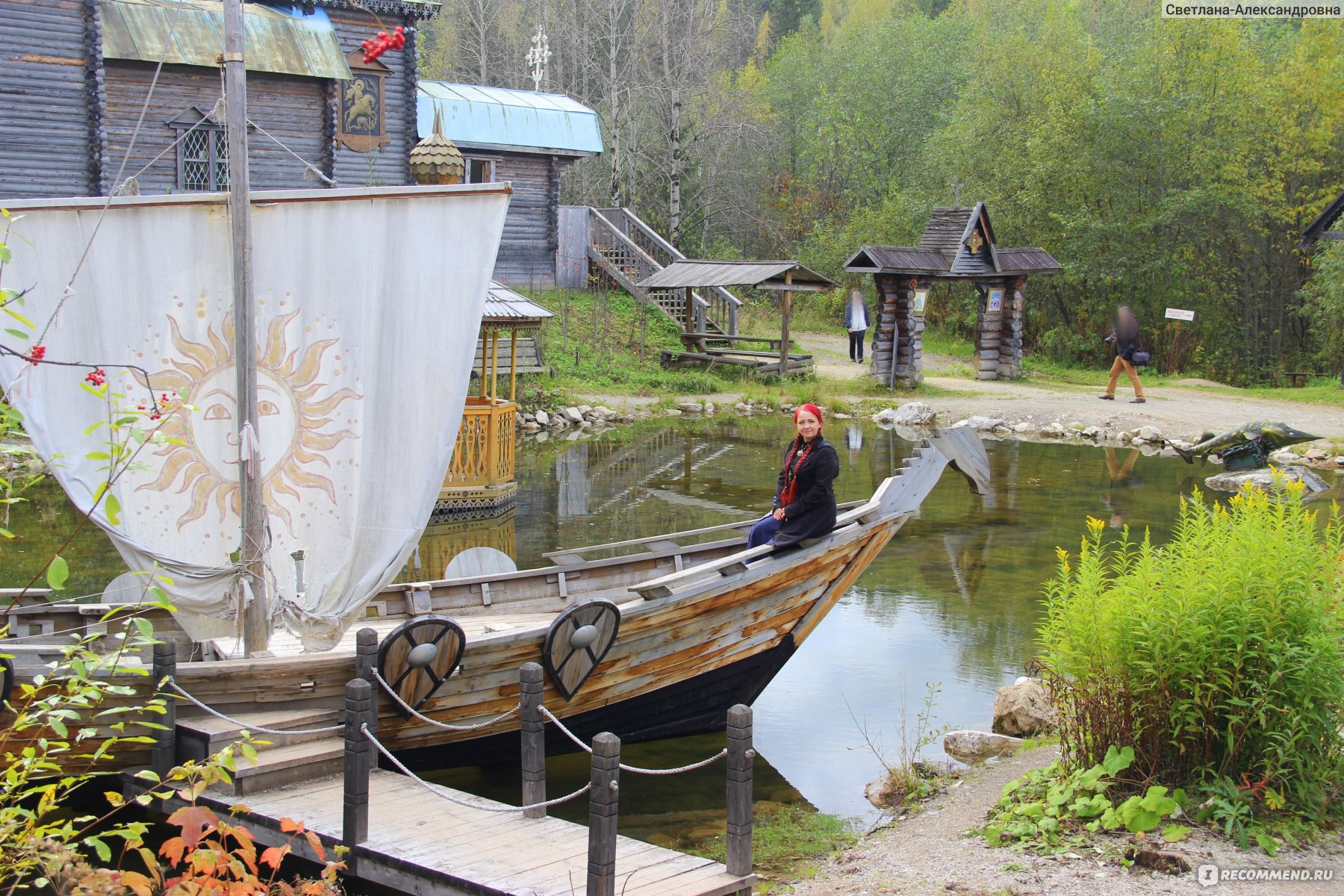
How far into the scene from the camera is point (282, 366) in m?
7.20

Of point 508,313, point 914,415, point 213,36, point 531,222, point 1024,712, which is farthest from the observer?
point 531,222

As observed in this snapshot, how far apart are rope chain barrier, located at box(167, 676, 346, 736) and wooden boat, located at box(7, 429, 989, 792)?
0.04m

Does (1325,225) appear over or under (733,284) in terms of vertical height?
over

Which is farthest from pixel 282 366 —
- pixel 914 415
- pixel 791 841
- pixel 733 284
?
pixel 733 284

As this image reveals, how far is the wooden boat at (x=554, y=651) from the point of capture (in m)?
6.56

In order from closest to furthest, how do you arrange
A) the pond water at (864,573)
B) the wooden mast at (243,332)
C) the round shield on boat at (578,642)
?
the wooden mast at (243,332)
the round shield on boat at (578,642)
the pond water at (864,573)

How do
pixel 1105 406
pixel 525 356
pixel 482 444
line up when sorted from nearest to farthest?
pixel 482 444
pixel 1105 406
pixel 525 356

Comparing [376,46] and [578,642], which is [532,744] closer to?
[578,642]

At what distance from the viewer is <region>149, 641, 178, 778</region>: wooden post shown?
6113mm

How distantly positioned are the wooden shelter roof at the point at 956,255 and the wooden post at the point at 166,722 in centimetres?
2026

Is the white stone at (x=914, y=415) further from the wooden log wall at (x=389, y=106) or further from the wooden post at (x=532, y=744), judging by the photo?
the wooden post at (x=532, y=744)

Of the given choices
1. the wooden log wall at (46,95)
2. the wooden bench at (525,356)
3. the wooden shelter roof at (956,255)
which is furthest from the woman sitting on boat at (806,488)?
the wooden log wall at (46,95)

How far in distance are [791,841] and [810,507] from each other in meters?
2.32

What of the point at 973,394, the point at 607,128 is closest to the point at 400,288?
the point at 973,394
